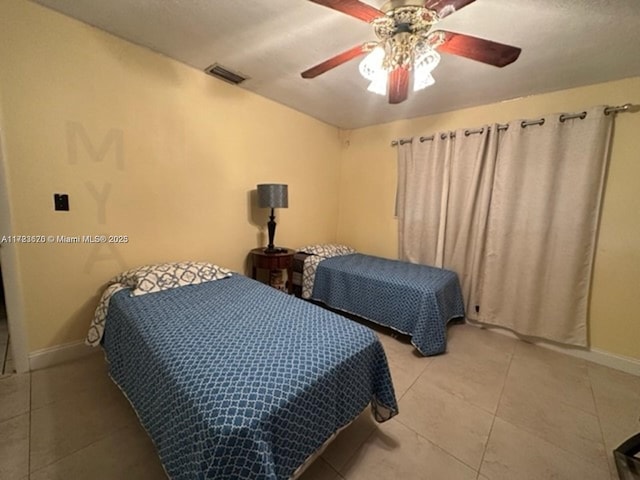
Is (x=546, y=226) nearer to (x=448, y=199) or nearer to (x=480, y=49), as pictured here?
(x=448, y=199)

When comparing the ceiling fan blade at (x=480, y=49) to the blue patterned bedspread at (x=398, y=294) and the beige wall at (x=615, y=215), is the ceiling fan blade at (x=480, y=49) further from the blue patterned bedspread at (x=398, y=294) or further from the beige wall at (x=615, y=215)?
the blue patterned bedspread at (x=398, y=294)

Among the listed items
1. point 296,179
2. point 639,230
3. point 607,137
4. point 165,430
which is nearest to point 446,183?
point 607,137

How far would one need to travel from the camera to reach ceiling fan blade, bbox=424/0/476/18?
1016 mm

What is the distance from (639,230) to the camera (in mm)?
1933

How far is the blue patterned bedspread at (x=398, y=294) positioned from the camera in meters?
2.07

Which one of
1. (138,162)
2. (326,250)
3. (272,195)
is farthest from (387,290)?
(138,162)

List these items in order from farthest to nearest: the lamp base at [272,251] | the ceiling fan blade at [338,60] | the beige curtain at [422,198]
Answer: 1. the beige curtain at [422,198]
2. the lamp base at [272,251]
3. the ceiling fan blade at [338,60]

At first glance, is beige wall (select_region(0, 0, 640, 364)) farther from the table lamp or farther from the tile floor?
the tile floor

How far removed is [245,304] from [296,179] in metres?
1.93

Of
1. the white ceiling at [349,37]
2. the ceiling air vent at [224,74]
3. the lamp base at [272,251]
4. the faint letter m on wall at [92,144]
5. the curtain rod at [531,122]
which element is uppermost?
the ceiling air vent at [224,74]

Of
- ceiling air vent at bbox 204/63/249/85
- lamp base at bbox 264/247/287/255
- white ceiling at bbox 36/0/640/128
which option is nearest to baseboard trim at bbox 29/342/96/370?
lamp base at bbox 264/247/287/255

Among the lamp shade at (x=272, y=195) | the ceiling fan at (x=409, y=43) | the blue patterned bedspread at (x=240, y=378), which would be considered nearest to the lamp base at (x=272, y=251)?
the lamp shade at (x=272, y=195)

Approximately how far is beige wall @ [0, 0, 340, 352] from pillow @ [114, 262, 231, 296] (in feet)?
0.85

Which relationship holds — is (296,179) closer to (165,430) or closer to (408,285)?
(408,285)
